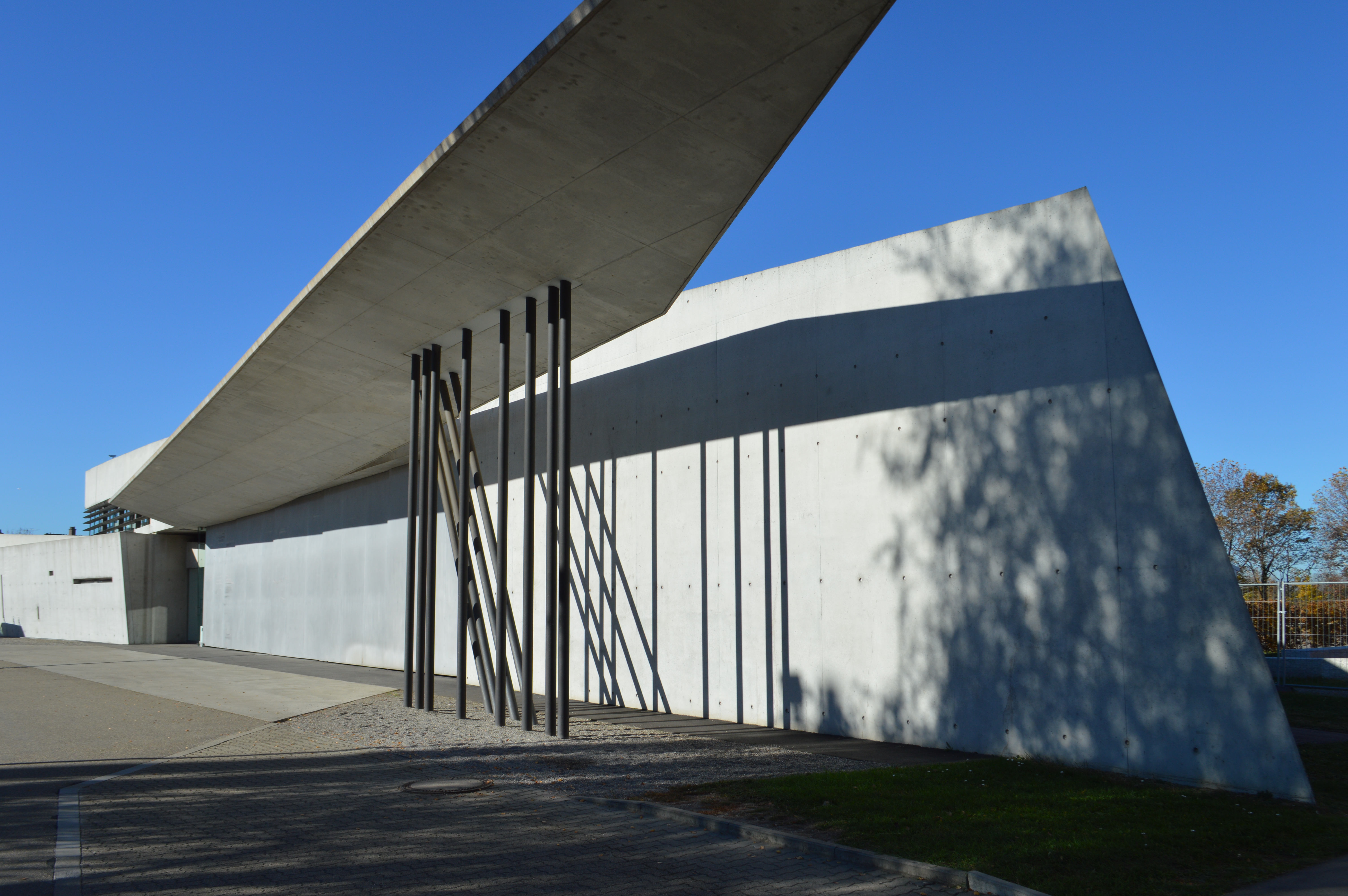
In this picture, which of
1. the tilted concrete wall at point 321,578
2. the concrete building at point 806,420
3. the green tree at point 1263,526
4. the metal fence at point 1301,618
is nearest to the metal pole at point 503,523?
the concrete building at point 806,420

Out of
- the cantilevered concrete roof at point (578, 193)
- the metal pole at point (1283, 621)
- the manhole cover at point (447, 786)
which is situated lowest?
the manhole cover at point (447, 786)

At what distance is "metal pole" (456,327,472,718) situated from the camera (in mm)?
12859

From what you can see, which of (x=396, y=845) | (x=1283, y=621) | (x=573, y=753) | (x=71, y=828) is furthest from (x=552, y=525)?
(x=1283, y=621)

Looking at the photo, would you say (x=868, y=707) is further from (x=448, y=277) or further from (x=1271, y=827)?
(x=448, y=277)

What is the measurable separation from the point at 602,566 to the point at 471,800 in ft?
24.9

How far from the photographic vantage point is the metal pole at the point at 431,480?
45.8 ft

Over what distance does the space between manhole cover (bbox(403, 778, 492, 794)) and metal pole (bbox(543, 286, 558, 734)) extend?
7.38ft

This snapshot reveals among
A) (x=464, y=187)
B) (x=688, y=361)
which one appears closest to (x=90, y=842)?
(x=464, y=187)

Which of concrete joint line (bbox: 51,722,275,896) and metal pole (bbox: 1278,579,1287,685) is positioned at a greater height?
metal pole (bbox: 1278,579,1287,685)

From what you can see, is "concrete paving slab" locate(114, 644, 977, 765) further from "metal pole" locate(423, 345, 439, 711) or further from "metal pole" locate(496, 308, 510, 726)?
"metal pole" locate(423, 345, 439, 711)

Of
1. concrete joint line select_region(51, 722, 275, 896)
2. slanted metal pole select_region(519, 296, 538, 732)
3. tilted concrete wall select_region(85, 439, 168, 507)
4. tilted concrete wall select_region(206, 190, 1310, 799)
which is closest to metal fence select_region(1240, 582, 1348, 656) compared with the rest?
tilted concrete wall select_region(206, 190, 1310, 799)

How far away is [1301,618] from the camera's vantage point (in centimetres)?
1667

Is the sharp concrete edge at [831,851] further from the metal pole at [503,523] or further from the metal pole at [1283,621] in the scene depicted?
the metal pole at [1283,621]

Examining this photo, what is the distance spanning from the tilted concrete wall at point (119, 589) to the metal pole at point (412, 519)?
24460 mm
